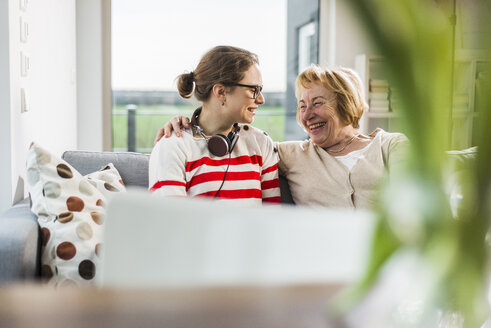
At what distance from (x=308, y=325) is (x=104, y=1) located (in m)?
4.17

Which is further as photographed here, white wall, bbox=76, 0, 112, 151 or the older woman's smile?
white wall, bbox=76, 0, 112, 151

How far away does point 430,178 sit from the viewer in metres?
0.37

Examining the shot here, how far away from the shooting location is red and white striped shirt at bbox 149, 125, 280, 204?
1.82m

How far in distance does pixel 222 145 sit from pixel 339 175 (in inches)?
17.3

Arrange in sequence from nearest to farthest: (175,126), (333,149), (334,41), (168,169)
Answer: (168,169), (175,126), (333,149), (334,41)

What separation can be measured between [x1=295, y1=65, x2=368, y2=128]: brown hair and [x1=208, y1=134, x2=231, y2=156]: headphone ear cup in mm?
454

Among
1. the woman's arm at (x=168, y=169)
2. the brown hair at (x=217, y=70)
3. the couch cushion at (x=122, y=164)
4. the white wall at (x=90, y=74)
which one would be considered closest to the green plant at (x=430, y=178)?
the woman's arm at (x=168, y=169)

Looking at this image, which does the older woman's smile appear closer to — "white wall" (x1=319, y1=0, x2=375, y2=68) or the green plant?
the green plant

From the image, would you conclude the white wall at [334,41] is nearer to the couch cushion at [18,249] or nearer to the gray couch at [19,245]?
the gray couch at [19,245]

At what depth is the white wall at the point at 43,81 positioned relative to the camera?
220 cm

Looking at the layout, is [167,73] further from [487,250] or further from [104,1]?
[487,250]

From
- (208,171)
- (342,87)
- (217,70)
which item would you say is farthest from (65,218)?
(342,87)

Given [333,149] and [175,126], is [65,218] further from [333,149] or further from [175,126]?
[333,149]

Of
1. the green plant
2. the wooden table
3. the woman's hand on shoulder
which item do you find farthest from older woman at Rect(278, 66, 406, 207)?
the green plant
